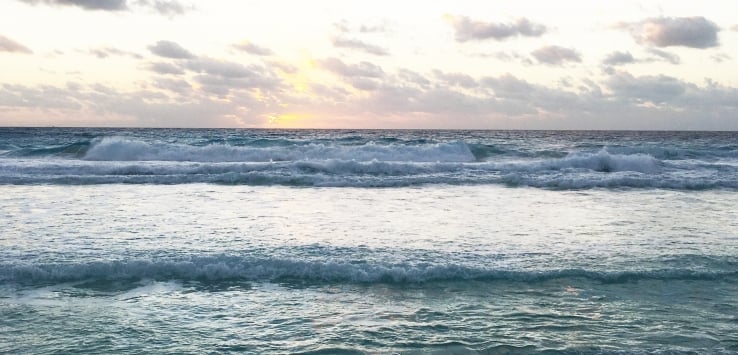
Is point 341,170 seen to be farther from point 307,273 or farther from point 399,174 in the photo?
point 307,273

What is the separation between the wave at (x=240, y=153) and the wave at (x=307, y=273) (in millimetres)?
26581

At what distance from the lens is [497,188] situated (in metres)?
19.0

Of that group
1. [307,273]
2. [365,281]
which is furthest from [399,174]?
[365,281]

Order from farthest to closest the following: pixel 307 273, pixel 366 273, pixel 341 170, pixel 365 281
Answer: pixel 341 170, pixel 307 273, pixel 366 273, pixel 365 281

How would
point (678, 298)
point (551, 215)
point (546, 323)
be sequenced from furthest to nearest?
point (551, 215), point (678, 298), point (546, 323)

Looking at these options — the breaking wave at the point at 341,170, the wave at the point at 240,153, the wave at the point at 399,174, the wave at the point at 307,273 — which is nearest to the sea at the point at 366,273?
the wave at the point at 307,273

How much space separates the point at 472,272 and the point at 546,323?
1732mm

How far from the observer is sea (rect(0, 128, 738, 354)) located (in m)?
5.43

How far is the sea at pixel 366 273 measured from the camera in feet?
17.8

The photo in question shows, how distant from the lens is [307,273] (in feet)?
24.5

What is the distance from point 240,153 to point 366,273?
28.8 m

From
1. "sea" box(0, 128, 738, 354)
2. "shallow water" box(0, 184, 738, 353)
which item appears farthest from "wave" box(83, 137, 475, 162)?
"shallow water" box(0, 184, 738, 353)

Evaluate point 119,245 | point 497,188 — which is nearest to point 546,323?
point 119,245

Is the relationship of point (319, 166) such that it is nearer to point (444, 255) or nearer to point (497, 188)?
point (497, 188)
